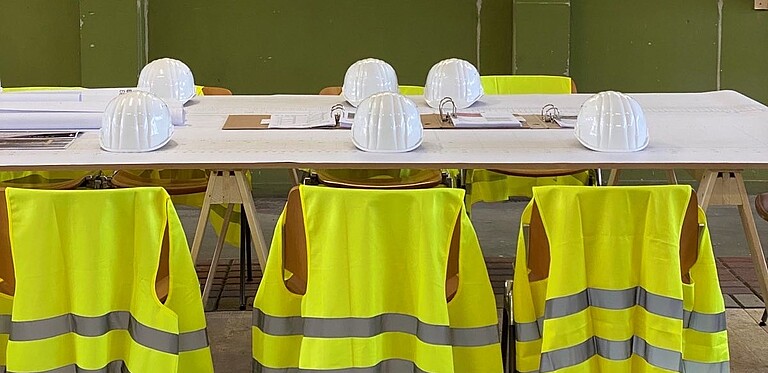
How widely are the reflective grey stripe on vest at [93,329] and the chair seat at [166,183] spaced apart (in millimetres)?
1247

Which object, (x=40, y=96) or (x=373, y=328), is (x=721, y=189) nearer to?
(x=373, y=328)

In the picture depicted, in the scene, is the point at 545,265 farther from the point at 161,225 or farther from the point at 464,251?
the point at 161,225

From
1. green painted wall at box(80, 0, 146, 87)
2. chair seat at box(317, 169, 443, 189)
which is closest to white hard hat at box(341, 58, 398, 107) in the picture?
chair seat at box(317, 169, 443, 189)

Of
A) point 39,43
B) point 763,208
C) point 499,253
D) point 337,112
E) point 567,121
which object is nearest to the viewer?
point 567,121

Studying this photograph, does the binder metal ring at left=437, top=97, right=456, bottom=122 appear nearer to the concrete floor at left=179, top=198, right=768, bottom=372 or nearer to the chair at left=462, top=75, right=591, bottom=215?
the chair at left=462, top=75, right=591, bottom=215

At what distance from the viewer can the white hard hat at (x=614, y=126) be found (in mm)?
2979

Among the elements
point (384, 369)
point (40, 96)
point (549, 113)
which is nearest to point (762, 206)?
point (549, 113)

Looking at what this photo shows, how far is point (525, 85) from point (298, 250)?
7.38ft

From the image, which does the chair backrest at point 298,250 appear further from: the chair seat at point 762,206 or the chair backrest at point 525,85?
the chair backrest at point 525,85

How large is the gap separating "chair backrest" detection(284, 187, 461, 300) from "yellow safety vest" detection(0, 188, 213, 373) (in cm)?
27

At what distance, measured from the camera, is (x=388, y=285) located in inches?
96.9

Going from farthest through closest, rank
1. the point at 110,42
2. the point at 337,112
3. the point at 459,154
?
the point at 110,42 < the point at 337,112 < the point at 459,154

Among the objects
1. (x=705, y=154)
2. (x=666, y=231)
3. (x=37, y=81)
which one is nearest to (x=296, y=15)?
(x=37, y=81)

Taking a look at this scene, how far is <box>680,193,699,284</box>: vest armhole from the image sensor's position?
2469 millimetres
